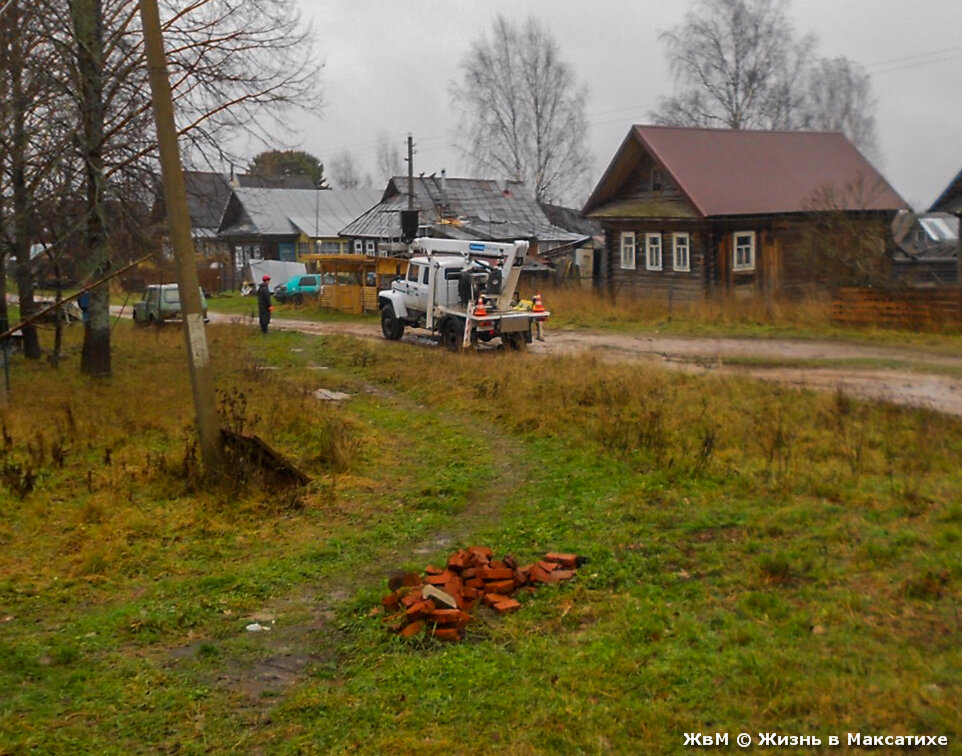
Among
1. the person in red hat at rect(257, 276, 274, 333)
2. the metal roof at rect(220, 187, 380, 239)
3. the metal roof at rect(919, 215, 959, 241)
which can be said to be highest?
the metal roof at rect(220, 187, 380, 239)

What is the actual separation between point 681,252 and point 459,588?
93.7 feet

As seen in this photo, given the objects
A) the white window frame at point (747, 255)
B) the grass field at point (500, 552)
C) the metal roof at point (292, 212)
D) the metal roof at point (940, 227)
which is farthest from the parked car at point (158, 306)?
the metal roof at point (940, 227)

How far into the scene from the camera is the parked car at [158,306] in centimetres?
3278

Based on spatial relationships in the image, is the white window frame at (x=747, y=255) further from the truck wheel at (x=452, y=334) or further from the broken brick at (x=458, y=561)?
the broken brick at (x=458, y=561)

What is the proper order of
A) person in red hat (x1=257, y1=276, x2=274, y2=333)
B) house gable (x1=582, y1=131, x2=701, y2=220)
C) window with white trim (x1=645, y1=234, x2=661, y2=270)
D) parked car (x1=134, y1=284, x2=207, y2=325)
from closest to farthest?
person in red hat (x1=257, y1=276, x2=274, y2=333) → parked car (x1=134, y1=284, x2=207, y2=325) → house gable (x1=582, y1=131, x2=701, y2=220) → window with white trim (x1=645, y1=234, x2=661, y2=270)

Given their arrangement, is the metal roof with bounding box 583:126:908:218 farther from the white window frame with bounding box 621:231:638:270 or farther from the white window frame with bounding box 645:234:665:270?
the white window frame with bounding box 645:234:665:270

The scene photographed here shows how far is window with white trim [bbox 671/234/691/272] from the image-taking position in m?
33.8

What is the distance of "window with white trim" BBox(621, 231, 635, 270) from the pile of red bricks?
2975 centimetres

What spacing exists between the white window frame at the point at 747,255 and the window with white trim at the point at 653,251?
3005 mm

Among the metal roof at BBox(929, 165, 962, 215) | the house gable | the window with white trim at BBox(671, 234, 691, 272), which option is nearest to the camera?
the metal roof at BBox(929, 165, 962, 215)

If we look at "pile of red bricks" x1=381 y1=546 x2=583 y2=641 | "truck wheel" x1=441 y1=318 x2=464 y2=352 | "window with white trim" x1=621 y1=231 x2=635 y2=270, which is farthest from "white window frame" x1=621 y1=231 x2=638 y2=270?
"pile of red bricks" x1=381 y1=546 x2=583 y2=641

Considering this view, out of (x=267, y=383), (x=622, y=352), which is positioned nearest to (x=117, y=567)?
(x=267, y=383)

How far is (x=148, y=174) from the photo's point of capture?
698 inches

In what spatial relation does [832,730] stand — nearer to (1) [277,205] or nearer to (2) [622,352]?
(2) [622,352]
